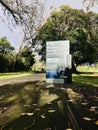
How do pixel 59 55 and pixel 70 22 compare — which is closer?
pixel 59 55

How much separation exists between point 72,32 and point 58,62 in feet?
122

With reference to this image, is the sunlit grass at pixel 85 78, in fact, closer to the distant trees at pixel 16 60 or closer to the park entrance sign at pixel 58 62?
the park entrance sign at pixel 58 62

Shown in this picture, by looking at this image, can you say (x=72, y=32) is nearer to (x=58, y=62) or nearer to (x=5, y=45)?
(x=5, y=45)

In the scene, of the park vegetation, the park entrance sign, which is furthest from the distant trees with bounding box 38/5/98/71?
the park entrance sign

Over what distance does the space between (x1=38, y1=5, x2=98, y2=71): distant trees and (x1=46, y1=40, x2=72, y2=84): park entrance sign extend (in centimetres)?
3493

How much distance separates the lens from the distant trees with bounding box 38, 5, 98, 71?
58750mm

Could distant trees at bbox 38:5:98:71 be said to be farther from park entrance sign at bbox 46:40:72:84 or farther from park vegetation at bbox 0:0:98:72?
park entrance sign at bbox 46:40:72:84

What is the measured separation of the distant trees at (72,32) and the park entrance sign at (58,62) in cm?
3493

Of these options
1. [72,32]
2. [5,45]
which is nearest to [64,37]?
[72,32]

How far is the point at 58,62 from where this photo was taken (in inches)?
891

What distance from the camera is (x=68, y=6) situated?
62.4 m

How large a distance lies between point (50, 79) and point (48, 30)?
36.8m

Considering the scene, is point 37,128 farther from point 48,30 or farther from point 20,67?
point 20,67

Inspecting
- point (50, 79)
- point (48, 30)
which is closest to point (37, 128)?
point (50, 79)
